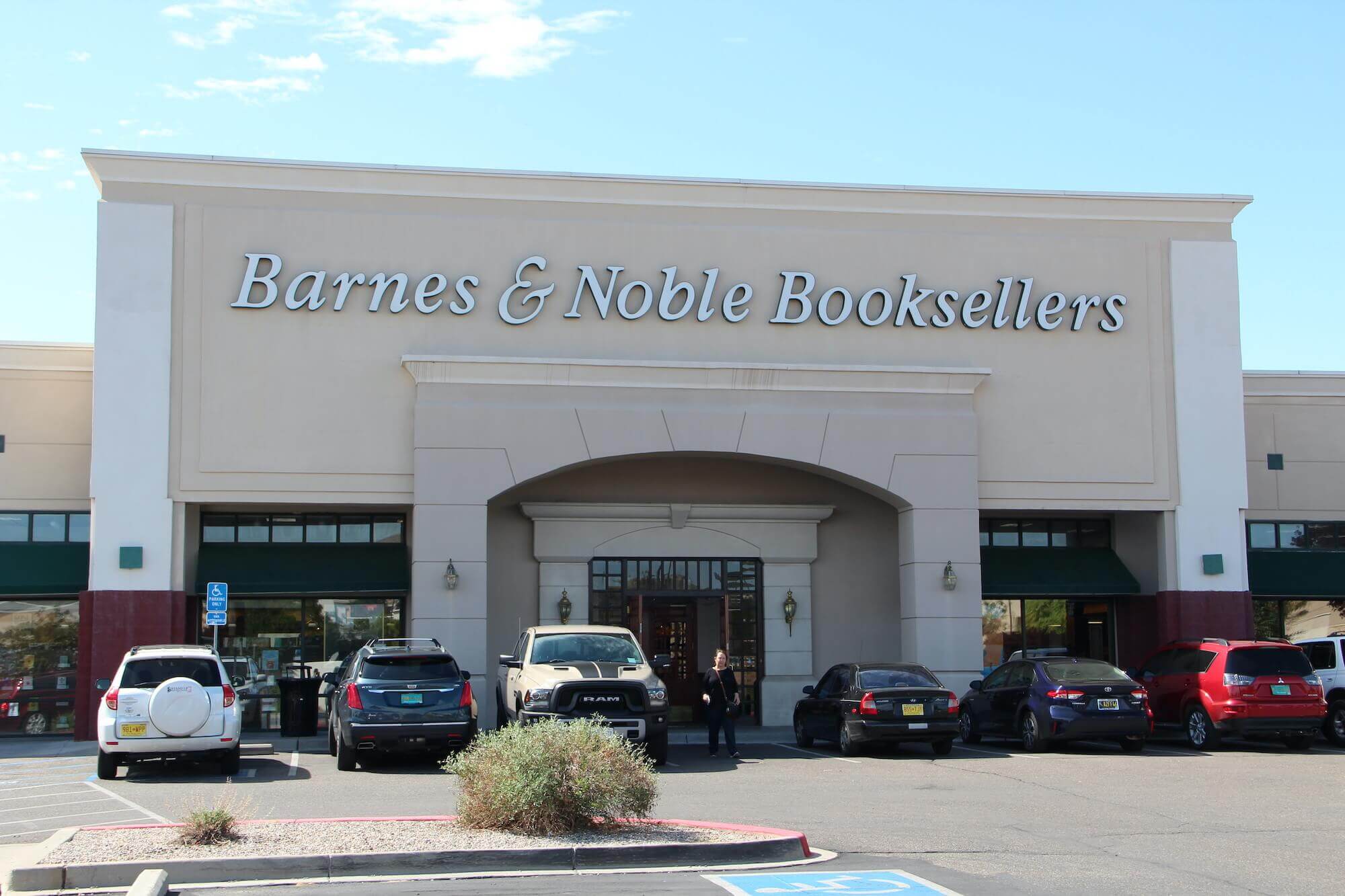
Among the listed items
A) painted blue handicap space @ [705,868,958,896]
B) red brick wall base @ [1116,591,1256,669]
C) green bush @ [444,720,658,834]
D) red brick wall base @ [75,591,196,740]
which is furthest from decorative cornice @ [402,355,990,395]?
painted blue handicap space @ [705,868,958,896]

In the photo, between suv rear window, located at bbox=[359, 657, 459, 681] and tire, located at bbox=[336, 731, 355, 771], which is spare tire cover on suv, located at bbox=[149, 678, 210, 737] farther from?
suv rear window, located at bbox=[359, 657, 459, 681]

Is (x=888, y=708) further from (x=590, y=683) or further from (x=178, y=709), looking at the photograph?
(x=178, y=709)

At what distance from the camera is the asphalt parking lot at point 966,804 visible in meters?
10.8

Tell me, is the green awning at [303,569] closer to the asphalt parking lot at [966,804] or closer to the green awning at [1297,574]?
the asphalt parking lot at [966,804]

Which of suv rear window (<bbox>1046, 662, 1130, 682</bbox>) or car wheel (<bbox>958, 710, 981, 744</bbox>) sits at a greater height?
suv rear window (<bbox>1046, 662, 1130, 682</bbox>)

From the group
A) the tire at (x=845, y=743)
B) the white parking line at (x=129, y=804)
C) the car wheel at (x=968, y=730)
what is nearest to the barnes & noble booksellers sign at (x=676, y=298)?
the car wheel at (x=968, y=730)

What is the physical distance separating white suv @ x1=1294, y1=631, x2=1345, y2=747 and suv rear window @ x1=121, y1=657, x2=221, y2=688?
16764mm

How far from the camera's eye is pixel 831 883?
10227 millimetres

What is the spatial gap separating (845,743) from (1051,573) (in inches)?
371

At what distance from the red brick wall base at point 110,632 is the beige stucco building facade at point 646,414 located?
68 millimetres

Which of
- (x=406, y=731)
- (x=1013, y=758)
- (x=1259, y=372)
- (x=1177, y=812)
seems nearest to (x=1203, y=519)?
(x=1259, y=372)

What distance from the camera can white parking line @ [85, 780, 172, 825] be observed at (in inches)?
534

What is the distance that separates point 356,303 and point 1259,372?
1898 cm

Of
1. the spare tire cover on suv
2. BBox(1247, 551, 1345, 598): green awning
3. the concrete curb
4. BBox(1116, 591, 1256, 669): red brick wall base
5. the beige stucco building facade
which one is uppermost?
the beige stucco building facade
